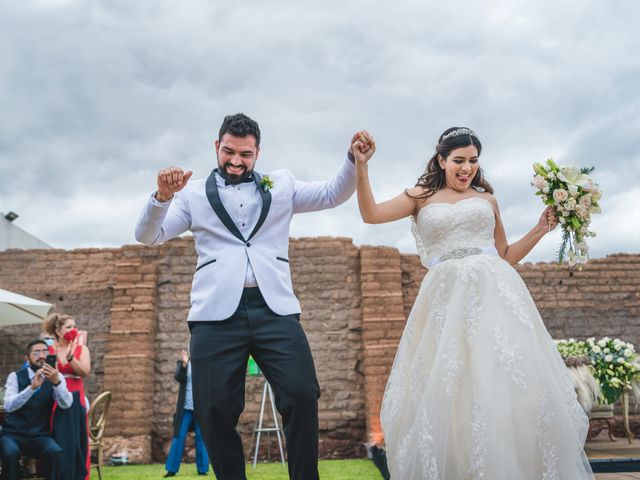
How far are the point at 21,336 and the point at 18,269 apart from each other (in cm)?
107

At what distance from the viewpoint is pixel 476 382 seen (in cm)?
297

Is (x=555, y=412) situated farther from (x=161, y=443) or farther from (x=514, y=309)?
(x=161, y=443)

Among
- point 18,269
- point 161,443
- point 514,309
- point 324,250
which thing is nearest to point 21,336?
point 18,269

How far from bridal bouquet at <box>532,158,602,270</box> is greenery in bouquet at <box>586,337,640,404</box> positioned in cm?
389

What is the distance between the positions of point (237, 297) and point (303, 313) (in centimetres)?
717

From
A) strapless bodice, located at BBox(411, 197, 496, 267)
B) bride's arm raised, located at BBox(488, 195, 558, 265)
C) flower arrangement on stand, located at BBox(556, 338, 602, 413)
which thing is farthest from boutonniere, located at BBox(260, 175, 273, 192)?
flower arrangement on stand, located at BBox(556, 338, 602, 413)

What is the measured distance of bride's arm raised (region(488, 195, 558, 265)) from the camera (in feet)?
12.1

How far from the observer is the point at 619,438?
355 inches

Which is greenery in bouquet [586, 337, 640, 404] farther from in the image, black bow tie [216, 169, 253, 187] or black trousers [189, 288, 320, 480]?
black bow tie [216, 169, 253, 187]

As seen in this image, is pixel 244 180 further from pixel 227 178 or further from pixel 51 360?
pixel 51 360

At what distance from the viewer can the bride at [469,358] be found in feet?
9.37

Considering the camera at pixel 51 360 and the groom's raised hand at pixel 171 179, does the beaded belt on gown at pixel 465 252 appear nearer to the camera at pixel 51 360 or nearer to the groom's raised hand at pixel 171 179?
the groom's raised hand at pixel 171 179

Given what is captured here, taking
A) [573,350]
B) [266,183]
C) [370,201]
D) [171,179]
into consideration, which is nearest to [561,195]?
[370,201]

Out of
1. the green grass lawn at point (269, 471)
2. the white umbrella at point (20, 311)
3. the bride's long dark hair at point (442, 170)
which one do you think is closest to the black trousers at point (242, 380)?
the bride's long dark hair at point (442, 170)
